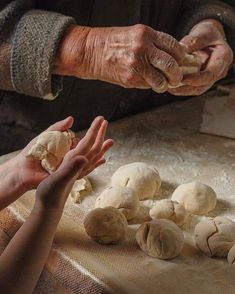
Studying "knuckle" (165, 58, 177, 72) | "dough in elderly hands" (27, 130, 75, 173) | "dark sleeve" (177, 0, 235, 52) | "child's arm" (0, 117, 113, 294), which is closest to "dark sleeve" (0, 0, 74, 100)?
"dough in elderly hands" (27, 130, 75, 173)

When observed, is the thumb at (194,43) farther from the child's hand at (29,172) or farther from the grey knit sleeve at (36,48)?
the child's hand at (29,172)

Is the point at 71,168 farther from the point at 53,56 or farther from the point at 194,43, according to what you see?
the point at 194,43

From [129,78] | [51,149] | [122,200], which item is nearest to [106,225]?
[122,200]

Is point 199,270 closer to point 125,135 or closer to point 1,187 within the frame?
point 1,187

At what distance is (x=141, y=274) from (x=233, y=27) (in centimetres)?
98

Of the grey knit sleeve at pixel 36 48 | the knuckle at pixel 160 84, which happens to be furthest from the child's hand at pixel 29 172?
the knuckle at pixel 160 84

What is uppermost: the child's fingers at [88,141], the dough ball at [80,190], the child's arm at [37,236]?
the child's fingers at [88,141]

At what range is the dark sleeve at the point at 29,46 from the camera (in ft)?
4.61

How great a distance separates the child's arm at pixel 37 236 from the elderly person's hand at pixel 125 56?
1.10 ft

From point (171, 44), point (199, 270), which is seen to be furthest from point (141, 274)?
point (171, 44)

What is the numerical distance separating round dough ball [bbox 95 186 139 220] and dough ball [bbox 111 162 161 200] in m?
0.05

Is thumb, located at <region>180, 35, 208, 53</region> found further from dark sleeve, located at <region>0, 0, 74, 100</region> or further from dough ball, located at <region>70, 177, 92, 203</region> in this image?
dough ball, located at <region>70, 177, 92, 203</region>

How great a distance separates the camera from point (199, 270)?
3.89ft

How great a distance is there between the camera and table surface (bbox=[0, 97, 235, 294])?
3.71 feet
